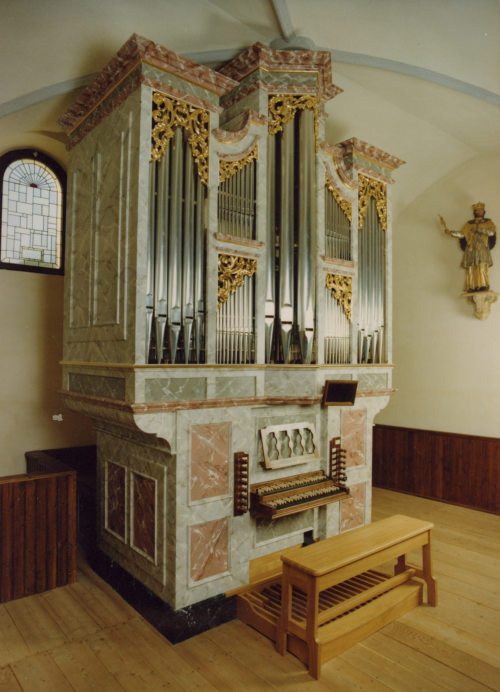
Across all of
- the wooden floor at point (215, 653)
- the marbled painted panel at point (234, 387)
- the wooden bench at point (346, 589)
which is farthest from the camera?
the marbled painted panel at point (234, 387)

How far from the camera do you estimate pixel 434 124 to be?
20.5ft

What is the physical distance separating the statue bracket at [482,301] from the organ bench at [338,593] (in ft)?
11.8

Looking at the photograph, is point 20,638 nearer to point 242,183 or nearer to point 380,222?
point 242,183

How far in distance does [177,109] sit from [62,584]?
4108 millimetres

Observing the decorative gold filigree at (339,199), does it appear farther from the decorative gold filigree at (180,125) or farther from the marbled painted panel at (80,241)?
the marbled painted panel at (80,241)

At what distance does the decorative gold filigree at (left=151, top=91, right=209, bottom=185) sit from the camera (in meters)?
3.69

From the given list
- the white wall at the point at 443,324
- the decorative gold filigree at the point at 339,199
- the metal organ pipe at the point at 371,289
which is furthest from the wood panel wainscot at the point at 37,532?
the white wall at the point at 443,324

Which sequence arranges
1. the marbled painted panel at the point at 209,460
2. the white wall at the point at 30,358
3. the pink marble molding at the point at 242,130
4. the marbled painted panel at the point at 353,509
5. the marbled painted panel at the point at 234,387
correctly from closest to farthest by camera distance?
1. the marbled painted panel at the point at 209,460
2. the marbled painted panel at the point at 234,387
3. the pink marble molding at the point at 242,130
4. the marbled painted panel at the point at 353,509
5. the white wall at the point at 30,358

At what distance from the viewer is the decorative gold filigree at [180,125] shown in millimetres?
3693

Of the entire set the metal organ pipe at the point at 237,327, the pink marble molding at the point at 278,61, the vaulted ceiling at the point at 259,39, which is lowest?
the metal organ pipe at the point at 237,327

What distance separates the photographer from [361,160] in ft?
17.1

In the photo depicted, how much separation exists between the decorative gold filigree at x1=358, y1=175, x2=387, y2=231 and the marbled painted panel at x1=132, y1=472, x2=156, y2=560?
10.7 feet

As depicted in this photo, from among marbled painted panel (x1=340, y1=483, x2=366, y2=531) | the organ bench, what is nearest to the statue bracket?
marbled painted panel (x1=340, y1=483, x2=366, y2=531)

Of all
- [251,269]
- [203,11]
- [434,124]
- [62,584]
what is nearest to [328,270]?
[251,269]
